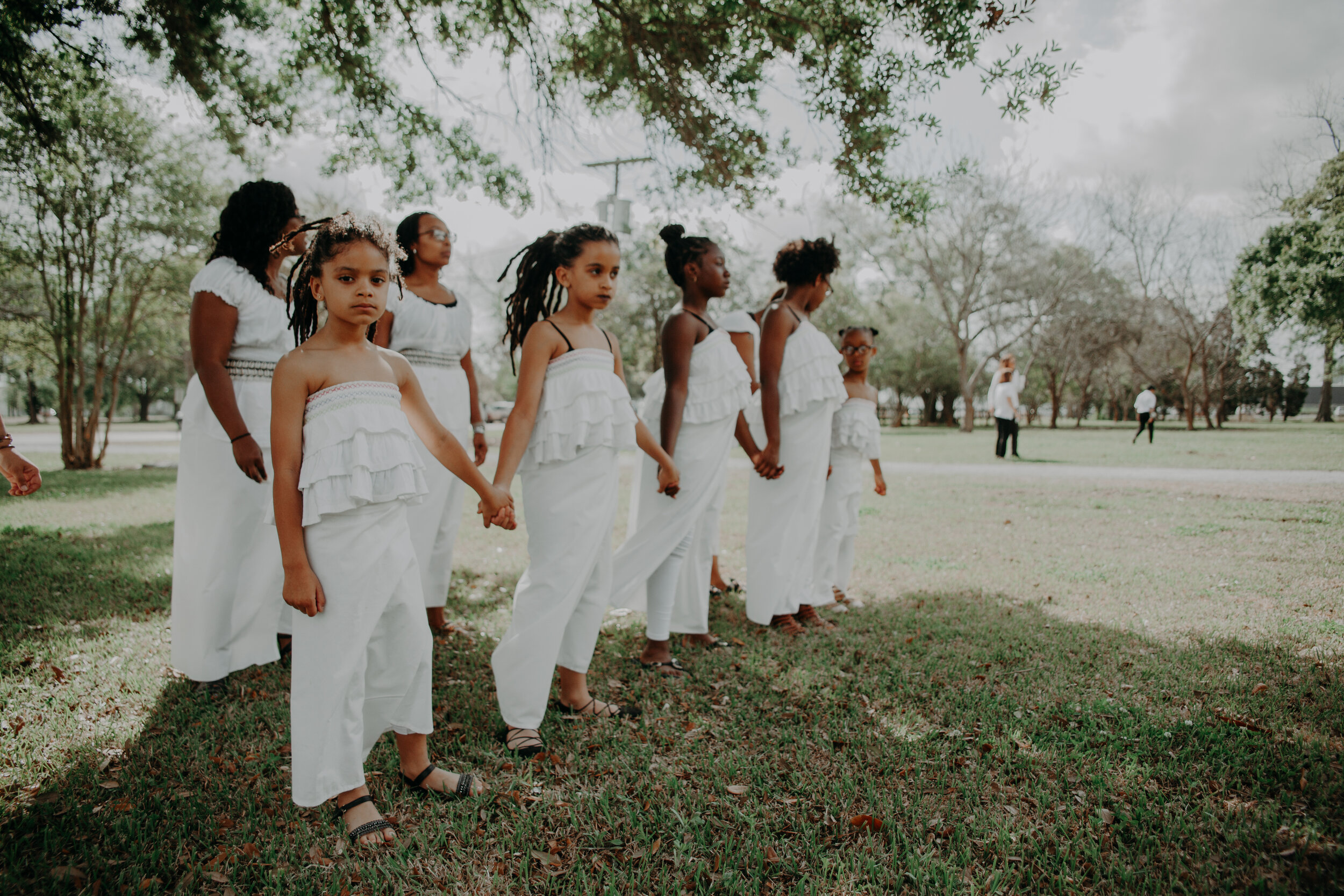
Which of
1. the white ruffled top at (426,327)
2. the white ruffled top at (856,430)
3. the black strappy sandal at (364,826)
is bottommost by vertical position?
the black strappy sandal at (364,826)

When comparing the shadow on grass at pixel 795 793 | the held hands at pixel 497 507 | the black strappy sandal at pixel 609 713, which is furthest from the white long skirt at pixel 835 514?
the held hands at pixel 497 507

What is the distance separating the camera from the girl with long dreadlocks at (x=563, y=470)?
3180 millimetres

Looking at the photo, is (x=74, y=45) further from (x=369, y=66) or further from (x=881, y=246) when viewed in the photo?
(x=881, y=246)

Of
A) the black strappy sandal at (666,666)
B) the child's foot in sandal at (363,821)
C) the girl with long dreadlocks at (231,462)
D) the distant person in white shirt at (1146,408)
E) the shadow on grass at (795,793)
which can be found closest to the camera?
the shadow on grass at (795,793)

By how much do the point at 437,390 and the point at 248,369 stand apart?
100 centimetres

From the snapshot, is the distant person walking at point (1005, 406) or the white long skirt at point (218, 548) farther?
the distant person walking at point (1005, 406)

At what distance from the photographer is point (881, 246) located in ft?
115

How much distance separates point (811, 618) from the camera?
5.00 metres

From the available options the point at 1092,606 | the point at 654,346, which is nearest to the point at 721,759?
the point at 1092,606

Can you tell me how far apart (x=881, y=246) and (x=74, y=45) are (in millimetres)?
32567

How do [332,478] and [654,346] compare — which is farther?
[654,346]

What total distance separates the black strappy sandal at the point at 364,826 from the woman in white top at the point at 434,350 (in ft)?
6.24

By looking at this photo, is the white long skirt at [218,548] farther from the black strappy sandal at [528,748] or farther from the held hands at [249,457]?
the black strappy sandal at [528,748]

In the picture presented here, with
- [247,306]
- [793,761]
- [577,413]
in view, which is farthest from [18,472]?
[793,761]
